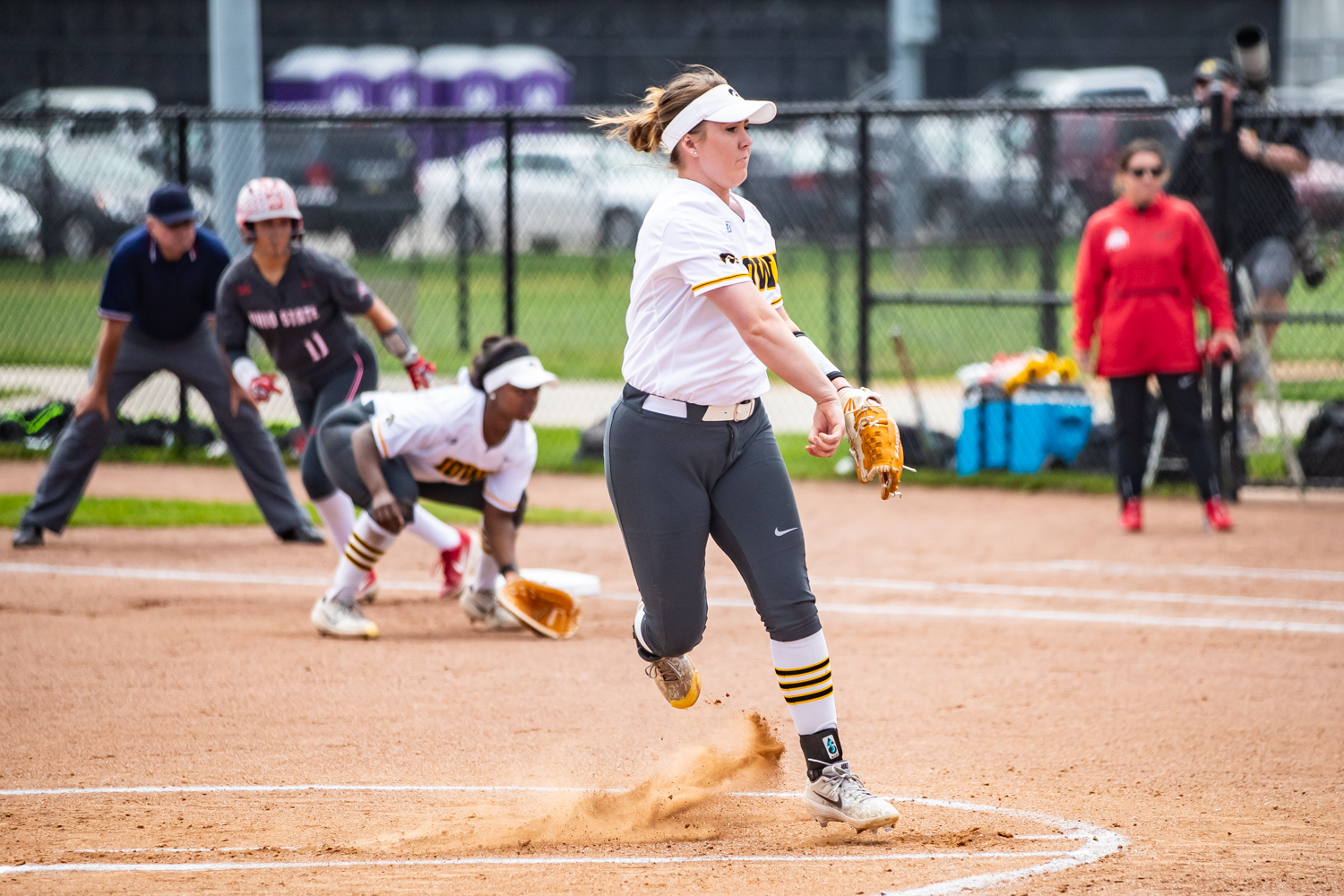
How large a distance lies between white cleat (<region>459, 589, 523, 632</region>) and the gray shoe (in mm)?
2627

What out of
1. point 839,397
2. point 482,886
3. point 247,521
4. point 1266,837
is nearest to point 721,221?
point 839,397

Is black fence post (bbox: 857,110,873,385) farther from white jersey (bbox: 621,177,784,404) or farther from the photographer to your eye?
white jersey (bbox: 621,177,784,404)

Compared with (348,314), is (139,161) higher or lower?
higher

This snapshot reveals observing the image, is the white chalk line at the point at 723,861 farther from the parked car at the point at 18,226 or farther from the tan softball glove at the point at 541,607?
the parked car at the point at 18,226

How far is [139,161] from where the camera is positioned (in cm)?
1577

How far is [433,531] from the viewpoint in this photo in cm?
788

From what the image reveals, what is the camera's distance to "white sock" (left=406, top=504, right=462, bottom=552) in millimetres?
7836

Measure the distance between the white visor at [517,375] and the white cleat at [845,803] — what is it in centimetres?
281

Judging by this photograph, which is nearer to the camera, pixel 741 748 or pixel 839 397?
pixel 839 397

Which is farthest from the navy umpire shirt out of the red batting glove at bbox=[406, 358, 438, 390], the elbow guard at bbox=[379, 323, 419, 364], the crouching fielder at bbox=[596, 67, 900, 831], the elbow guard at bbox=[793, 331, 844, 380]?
the elbow guard at bbox=[793, 331, 844, 380]

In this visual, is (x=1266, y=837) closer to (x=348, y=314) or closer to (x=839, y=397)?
(x=839, y=397)

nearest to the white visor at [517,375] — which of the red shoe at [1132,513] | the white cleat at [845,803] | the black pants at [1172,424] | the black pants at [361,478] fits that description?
the black pants at [361,478]

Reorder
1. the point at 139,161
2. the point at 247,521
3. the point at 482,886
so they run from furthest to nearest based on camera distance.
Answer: the point at 139,161
the point at 247,521
the point at 482,886

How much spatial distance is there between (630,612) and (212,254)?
138 inches
